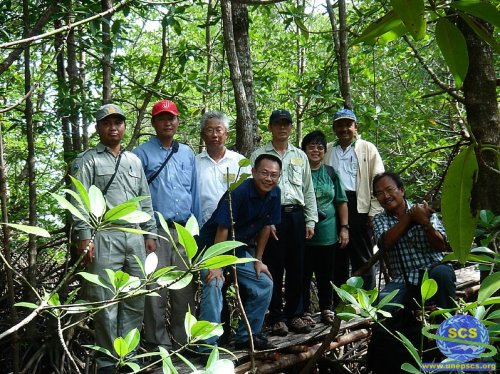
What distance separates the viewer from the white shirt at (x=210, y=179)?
3701 mm

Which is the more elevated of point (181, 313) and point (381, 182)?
point (381, 182)

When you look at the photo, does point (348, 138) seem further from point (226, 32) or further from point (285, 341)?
point (285, 341)

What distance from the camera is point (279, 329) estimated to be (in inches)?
145

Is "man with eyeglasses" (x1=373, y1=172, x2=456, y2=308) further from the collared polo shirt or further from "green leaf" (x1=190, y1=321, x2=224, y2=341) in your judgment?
"green leaf" (x1=190, y1=321, x2=224, y2=341)

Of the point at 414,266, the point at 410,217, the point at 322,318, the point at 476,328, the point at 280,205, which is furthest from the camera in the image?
the point at 322,318

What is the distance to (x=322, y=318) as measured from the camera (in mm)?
3951

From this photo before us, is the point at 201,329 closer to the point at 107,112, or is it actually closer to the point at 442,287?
the point at 442,287

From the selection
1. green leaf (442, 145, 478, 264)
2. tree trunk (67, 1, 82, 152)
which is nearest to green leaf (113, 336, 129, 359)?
green leaf (442, 145, 478, 264)

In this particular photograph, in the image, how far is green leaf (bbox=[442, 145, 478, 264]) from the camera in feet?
2.97

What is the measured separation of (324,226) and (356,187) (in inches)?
16.7

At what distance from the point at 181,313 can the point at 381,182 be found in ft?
5.00

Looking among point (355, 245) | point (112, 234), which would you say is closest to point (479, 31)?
point (112, 234)

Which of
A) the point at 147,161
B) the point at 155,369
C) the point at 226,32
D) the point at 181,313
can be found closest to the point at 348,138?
the point at 226,32

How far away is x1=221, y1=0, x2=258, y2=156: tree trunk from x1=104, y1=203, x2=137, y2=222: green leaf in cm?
A: 287
